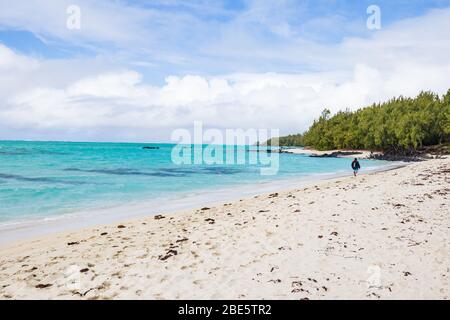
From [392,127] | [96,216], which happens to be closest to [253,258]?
[96,216]

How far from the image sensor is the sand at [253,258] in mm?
7227

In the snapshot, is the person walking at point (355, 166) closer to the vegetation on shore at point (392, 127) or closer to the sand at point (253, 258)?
the sand at point (253, 258)

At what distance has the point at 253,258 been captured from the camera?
900cm

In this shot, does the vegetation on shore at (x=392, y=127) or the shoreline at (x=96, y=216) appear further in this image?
the vegetation on shore at (x=392, y=127)

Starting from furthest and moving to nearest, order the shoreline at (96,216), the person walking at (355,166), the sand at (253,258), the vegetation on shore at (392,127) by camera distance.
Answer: the vegetation on shore at (392,127) → the person walking at (355,166) → the shoreline at (96,216) → the sand at (253,258)

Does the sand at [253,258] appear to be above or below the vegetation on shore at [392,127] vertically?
below

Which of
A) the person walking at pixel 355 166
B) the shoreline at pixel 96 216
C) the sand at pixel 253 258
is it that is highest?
the person walking at pixel 355 166

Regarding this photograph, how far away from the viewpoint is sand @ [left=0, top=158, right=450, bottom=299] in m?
7.23

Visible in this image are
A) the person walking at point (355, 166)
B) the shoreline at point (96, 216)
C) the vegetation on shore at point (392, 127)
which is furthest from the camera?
the vegetation on shore at point (392, 127)

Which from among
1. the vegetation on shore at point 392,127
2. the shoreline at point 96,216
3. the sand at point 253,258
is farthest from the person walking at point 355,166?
the vegetation on shore at point 392,127

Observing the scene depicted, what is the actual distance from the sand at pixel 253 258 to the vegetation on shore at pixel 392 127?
79163mm

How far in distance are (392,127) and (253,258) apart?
320ft
